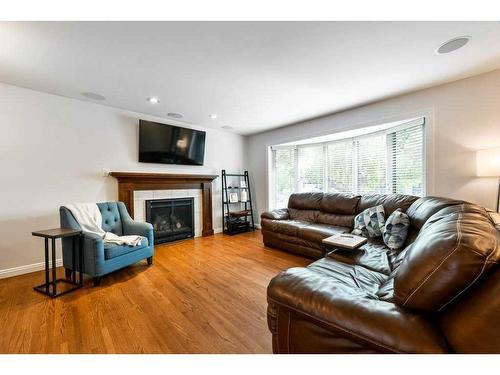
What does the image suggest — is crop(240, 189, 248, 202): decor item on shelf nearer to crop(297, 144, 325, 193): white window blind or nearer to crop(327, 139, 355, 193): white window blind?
crop(297, 144, 325, 193): white window blind

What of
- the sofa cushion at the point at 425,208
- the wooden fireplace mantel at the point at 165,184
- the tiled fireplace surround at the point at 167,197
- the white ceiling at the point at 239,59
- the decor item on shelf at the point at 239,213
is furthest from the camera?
the decor item on shelf at the point at 239,213

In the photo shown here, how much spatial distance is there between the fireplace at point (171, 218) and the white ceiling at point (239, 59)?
5.88 ft

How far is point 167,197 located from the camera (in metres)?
4.05

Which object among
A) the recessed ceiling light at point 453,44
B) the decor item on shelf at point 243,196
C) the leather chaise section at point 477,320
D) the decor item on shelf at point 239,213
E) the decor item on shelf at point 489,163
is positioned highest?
the recessed ceiling light at point 453,44

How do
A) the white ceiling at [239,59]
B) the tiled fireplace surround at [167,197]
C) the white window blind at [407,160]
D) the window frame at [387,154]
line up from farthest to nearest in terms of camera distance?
the tiled fireplace surround at [167,197], the white window blind at [407,160], the window frame at [387,154], the white ceiling at [239,59]

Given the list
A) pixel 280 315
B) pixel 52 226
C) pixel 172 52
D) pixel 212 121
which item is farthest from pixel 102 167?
pixel 280 315

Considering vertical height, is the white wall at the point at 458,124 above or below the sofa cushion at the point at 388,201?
above

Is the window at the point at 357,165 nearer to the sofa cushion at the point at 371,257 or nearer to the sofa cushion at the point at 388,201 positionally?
the sofa cushion at the point at 388,201

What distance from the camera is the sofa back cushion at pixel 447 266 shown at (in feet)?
2.54

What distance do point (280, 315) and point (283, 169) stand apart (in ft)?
13.5

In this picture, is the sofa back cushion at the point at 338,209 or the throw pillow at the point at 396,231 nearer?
the throw pillow at the point at 396,231

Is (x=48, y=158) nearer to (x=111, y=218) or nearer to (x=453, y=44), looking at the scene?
(x=111, y=218)

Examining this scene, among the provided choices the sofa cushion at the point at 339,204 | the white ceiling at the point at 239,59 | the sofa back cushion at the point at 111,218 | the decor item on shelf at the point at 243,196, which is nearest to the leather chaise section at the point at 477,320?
the white ceiling at the point at 239,59
